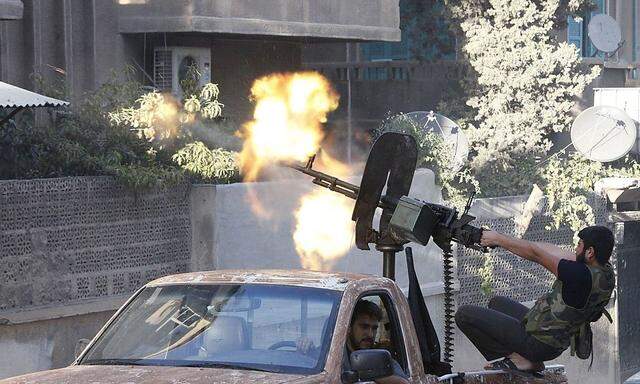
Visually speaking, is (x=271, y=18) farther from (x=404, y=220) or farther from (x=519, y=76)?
(x=404, y=220)

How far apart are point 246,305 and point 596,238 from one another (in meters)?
2.64

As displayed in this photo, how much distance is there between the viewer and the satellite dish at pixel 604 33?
2223 centimetres

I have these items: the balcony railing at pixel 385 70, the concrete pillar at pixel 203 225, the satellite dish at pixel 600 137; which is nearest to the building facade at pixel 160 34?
the balcony railing at pixel 385 70

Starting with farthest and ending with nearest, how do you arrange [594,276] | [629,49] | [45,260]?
[629,49] < [45,260] < [594,276]

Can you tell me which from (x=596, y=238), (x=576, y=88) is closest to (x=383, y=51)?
(x=576, y=88)

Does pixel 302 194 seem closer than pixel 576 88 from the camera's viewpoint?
Yes

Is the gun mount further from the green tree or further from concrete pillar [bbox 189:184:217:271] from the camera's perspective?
the green tree

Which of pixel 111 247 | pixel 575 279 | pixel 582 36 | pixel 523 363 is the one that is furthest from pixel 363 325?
pixel 582 36

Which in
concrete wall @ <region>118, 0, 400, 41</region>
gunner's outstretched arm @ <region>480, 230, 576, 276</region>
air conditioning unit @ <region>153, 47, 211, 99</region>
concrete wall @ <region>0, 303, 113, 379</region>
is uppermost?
concrete wall @ <region>118, 0, 400, 41</region>

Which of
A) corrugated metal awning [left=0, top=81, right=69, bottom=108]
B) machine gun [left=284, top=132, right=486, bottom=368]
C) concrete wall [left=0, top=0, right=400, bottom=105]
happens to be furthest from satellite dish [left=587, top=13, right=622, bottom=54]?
machine gun [left=284, top=132, right=486, bottom=368]

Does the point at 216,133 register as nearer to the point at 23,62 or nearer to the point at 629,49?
the point at 23,62

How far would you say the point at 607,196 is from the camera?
62.5 ft

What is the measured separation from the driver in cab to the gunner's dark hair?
1736 millimetres

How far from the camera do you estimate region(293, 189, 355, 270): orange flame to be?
14.2 meters
